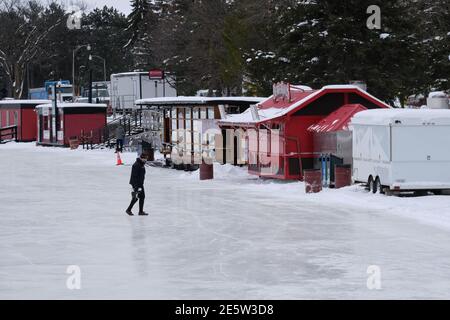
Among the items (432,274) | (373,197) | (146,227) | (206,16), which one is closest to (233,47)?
(206,16)

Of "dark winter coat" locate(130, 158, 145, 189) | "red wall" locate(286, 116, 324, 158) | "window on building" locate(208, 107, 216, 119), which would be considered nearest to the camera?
"dark winter coat" locate(130, 158, 145, 189)

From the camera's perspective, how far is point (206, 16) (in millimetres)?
82375

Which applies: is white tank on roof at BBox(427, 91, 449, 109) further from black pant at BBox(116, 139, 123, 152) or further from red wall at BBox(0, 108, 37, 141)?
red wall at BBox(0, 108, 37, 141)

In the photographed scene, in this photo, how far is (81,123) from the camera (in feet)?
260

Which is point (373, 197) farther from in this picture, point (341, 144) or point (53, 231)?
point (53, 231)

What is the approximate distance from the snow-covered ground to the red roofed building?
1792 millimetres

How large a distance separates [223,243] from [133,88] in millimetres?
73824

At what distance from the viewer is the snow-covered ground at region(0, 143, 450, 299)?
53.6ft

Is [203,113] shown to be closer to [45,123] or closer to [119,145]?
[119,145]

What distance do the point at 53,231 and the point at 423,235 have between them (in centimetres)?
845

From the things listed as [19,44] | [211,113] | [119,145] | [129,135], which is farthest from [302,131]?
[19,44]

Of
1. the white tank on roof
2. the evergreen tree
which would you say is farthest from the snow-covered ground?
the evergreen tree

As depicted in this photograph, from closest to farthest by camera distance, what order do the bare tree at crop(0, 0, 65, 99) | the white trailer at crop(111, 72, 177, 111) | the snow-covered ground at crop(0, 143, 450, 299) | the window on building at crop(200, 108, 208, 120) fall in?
the snow-covered ground at crop(0, 143, 450, 299), the window on building at crop(200, 108, 208, 120), the white trailer at crop(111, 72, 177, 111), the bare tree at crop(0, 0, 65, 99)

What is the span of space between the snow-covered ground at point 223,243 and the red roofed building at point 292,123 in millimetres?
1792
